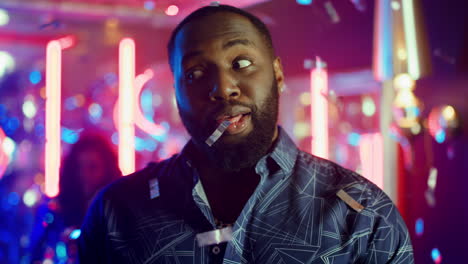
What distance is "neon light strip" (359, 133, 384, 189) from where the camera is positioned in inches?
116

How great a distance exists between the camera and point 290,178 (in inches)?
57.6

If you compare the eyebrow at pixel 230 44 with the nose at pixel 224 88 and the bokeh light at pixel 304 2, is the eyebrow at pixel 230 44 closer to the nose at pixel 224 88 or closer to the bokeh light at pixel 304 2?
the nose at pixel 224 88

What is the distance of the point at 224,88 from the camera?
1361mm

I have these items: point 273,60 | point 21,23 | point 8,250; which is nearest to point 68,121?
point 21,23

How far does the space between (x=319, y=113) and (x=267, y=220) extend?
163 cm

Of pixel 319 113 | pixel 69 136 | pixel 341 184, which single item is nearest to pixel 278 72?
pixel 341 184

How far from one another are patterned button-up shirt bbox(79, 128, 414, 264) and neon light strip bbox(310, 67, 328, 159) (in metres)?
1.30

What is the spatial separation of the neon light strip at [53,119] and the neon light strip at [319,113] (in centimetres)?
219

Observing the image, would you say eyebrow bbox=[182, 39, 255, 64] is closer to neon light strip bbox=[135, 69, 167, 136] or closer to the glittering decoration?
the glittering decoration

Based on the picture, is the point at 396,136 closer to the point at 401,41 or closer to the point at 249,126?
the point at 401,41

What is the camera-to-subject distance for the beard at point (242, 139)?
140 centimetres

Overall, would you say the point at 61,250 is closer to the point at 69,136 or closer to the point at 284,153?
the point at 69,136

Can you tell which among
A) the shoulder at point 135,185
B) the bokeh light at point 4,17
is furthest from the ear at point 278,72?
the bokeh light at point 4,17

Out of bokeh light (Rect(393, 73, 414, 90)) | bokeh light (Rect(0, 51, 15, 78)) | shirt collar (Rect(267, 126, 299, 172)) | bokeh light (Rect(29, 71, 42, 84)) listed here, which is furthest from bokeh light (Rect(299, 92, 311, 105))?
bokeh light (Rect(0, 51, 15, 78))
